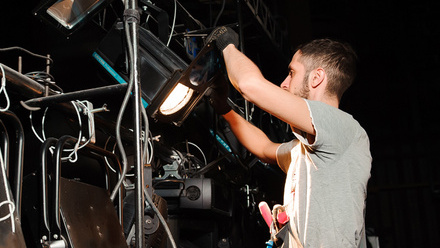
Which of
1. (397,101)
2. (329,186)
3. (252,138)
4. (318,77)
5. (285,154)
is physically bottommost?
(329,186)

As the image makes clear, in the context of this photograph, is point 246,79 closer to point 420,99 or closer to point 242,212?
point 242,212

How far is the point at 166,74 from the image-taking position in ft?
5.32

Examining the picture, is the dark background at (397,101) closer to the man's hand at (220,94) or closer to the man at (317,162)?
the man's hand at (220,94)

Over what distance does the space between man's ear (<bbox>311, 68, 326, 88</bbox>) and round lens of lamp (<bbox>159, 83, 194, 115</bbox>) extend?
451mm

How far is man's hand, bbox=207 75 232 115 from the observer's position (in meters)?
1.83

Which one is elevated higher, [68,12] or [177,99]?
[68,12]

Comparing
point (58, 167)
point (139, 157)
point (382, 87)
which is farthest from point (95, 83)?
point (382, 87)

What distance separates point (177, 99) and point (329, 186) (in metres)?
0.61

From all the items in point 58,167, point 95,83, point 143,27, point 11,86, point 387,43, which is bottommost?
point 58,167

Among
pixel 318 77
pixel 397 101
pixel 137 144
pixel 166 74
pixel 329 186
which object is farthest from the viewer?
pixel 397 101

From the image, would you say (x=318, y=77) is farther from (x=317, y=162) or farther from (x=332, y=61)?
(x=317, y=162)

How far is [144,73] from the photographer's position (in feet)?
5.50

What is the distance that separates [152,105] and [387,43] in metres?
6.79

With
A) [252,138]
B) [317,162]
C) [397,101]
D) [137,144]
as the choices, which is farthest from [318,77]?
[397,101]
